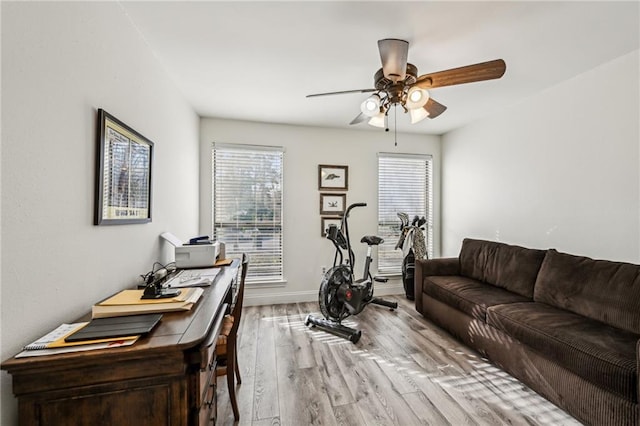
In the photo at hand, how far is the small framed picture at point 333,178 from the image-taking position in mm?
3967

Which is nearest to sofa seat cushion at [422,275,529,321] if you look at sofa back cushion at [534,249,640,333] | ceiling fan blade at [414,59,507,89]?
sofa back cushion at [534,249,640,333]

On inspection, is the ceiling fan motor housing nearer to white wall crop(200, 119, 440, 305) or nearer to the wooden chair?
the wooden chair

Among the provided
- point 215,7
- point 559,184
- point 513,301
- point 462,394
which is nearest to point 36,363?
point 215,7

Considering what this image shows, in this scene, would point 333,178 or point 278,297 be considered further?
point 333,178

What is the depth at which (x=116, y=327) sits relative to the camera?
1.03 metres

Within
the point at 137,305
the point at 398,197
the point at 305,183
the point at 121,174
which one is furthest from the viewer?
the point at 398,197

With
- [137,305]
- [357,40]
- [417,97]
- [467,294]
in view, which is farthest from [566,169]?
[137,305]

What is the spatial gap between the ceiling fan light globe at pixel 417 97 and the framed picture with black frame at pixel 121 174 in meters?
1.84

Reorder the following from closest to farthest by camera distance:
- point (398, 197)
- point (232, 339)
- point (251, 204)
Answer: point (232, 339)
point (251, 204)
point (398, 197)

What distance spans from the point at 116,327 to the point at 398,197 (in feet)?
12.8

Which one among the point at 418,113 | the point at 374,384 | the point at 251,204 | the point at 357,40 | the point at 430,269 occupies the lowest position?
the point at 374,384

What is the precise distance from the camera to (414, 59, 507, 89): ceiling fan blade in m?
1.69

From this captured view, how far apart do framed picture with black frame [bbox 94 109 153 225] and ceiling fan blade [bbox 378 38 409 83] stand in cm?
160

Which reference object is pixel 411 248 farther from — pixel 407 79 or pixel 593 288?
pixel 407 79
